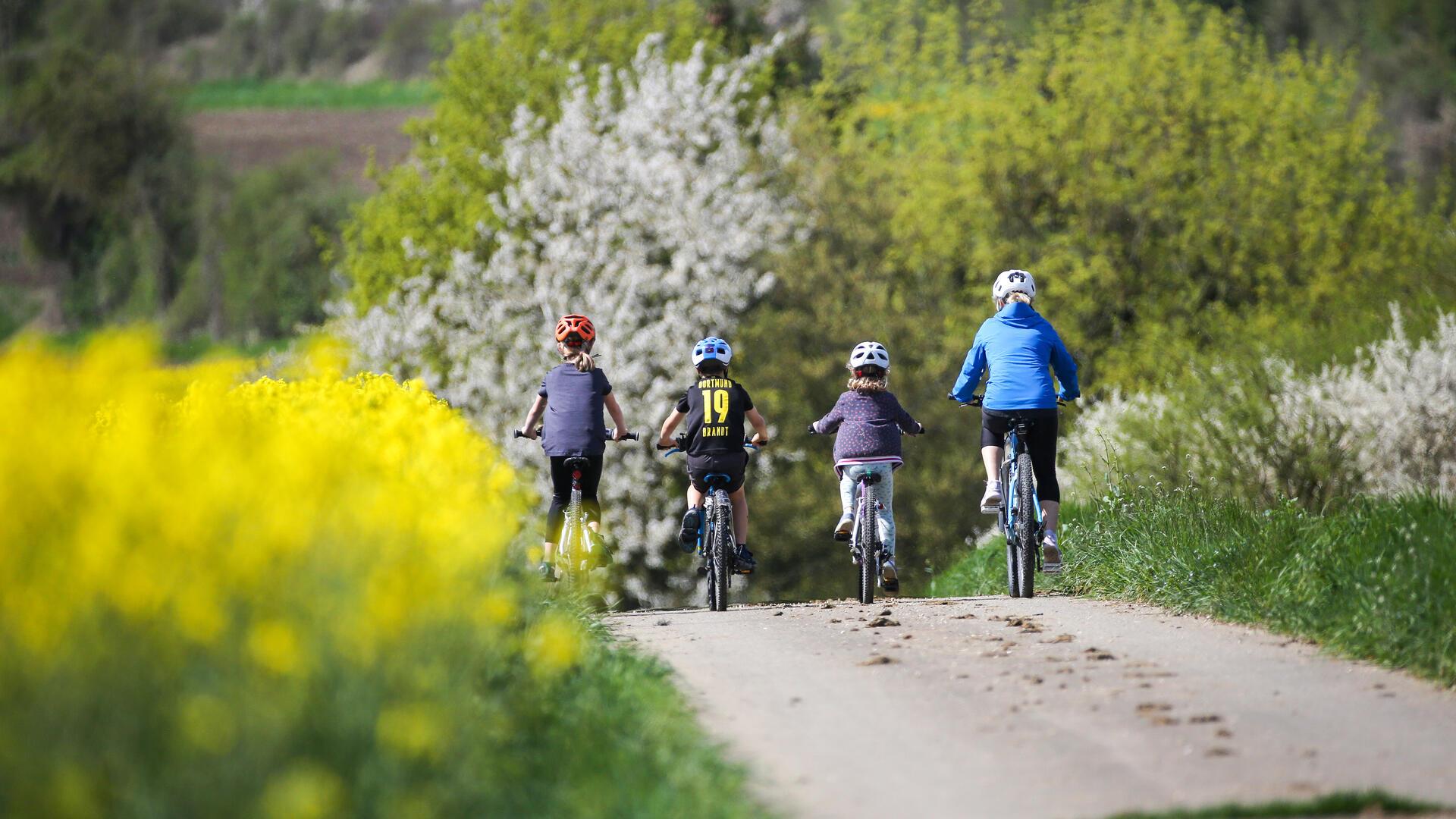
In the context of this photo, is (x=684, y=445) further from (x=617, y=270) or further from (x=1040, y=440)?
(x=617, y=270)

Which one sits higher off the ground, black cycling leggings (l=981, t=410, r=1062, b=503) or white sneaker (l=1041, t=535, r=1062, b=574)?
black cycling leggings (l=981, t=410, r=1062, b=503)

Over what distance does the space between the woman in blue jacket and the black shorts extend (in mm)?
1415

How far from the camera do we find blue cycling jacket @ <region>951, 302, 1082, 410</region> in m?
11.0

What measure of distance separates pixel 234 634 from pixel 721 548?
6.62 metres

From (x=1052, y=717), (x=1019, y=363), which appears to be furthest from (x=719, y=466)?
(x=1052, y=717)

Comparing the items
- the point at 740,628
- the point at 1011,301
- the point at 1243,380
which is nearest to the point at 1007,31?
the point at 1243,380

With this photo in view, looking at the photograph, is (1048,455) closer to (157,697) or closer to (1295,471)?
(1295,471)

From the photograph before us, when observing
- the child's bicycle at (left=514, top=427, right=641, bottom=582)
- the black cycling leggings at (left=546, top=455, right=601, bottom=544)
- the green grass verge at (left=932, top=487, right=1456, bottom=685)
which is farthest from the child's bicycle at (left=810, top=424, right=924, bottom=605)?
the child's bicycle at (left=514, top=427, right=641, bottom=582)

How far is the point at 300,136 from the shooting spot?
53.8 metres

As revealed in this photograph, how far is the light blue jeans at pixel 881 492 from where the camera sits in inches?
447

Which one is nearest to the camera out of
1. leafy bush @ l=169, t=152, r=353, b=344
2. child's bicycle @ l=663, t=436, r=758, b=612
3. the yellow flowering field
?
the yellow flowering field

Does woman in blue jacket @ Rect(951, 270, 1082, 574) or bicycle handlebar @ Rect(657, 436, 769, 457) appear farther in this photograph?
bicycle handlebar @ Rect(657, 436, 769, 457)

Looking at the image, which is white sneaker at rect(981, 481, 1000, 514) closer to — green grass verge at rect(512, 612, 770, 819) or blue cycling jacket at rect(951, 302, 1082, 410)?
blue cycling jacket at rect(951, 302, 1082, 410)

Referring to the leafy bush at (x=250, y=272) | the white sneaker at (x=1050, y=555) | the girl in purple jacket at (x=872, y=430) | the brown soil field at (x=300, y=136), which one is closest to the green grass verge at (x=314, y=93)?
the brown soil field at (x=300, y=136)
